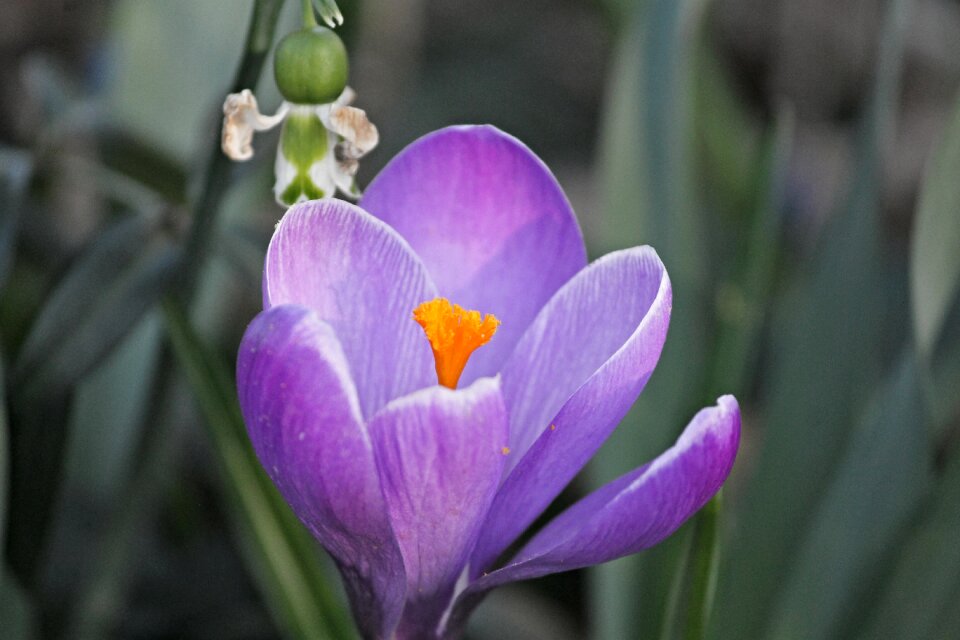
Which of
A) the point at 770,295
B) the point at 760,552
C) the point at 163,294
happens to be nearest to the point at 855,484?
the point at 760,552

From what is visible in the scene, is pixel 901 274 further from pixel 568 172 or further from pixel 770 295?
pixel 568 172

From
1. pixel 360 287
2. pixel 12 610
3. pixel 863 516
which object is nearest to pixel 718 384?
pixel 863 516

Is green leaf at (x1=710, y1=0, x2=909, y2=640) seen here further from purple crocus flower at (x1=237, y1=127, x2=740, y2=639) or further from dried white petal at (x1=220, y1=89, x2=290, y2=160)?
dried white petal at (x1=220, y1=89, x2=290, y2=160)

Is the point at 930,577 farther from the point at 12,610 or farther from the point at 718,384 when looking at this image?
the point at 12,610

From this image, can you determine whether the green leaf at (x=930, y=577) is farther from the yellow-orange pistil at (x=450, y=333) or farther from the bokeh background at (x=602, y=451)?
the yellow-orange pistil at (x=450, y=333)

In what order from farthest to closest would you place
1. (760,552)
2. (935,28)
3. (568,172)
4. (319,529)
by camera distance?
(568,172) → (935,28) → (760,552) → (319,529)
